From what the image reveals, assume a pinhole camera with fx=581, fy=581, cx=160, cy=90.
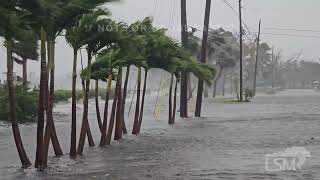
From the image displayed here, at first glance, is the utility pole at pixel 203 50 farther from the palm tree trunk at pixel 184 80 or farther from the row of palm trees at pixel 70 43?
the row of palm trees at pixel 70 43

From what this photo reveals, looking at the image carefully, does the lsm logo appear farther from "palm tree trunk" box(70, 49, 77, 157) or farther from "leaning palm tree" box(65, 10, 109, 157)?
"leaning palm tree" box(65, 10, 109, 157)

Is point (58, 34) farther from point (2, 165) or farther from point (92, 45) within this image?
point (2, 165)

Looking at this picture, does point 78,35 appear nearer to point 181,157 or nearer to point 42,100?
point 42,100

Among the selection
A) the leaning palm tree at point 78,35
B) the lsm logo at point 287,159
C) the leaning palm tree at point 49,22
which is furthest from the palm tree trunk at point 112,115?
the lsm logo at point 287,159

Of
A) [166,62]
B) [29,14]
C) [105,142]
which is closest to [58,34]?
[29,14]

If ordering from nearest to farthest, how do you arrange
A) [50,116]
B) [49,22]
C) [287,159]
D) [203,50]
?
[49,22] → [50,116] → [287,159] → [203,50]

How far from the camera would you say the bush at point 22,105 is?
88.5ft

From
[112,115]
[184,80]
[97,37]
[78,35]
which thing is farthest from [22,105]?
[78,35]

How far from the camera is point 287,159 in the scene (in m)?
12.8

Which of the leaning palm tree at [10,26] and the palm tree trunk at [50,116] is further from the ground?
the leaning palm tree at [10,26]

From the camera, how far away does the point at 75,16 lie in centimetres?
1259

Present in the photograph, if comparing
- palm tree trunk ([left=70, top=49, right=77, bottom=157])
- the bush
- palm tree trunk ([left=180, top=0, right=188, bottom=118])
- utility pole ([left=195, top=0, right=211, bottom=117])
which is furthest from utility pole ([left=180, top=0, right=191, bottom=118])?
palm tree trunk ([left=70, top=49, right=77, bottom=157])

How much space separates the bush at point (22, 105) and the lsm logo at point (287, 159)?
15886 mm

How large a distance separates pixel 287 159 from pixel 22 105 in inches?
692
